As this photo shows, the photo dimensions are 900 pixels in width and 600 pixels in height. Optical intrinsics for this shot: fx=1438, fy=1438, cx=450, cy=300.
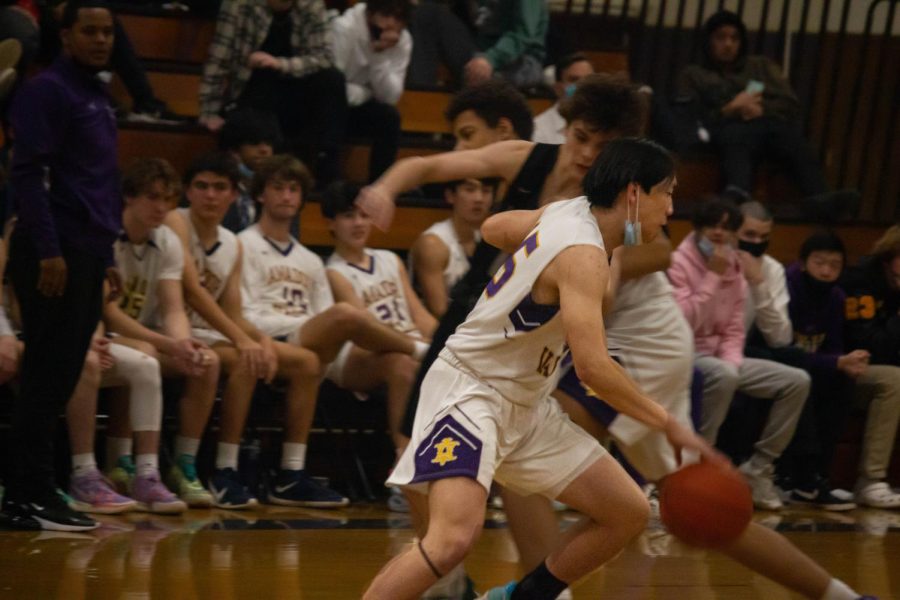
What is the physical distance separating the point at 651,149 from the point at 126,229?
3344 millimetres

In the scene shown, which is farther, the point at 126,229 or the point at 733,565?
the point at 126,229

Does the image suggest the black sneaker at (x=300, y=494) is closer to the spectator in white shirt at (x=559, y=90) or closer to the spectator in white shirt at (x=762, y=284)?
the spectator in white shirt at (x=762, y=284)

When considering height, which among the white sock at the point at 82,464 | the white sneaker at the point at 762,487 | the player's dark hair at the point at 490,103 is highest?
the player's dark hair at the point at 490,103

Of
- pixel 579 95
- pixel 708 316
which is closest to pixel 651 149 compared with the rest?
pixel 579 95

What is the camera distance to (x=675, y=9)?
10523mm

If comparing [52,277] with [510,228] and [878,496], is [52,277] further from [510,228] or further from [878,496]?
[878,496]

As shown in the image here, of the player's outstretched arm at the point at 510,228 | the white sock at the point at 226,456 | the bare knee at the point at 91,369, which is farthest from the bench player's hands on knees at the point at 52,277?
the player's outstretched arm at the point at 510,228

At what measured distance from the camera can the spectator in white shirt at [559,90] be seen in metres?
8.05

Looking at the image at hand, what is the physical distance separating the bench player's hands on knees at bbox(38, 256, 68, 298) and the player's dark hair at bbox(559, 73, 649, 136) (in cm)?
203

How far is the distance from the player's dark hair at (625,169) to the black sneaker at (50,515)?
2.70m

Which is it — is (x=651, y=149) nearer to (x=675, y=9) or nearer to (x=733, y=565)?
(x=733, y=565)

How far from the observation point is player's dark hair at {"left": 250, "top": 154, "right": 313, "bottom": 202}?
675cm

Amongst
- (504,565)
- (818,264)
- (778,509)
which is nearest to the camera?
(504,565)

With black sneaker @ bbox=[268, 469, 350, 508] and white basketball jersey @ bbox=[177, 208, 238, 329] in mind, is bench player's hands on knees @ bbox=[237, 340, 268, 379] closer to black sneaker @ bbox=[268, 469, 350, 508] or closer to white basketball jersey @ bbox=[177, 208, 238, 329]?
white basketball jersey @ bbox=[177, 208, 238, 329]
